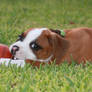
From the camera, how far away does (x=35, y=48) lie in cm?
527

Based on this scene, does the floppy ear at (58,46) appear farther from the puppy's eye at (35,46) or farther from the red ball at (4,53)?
the red ball at (4,53)

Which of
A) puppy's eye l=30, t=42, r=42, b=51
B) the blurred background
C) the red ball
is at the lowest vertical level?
the blurred background

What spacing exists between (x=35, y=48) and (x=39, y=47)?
0.06 meters

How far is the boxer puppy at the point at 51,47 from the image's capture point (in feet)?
17.4

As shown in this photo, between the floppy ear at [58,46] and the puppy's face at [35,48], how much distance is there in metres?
0.05

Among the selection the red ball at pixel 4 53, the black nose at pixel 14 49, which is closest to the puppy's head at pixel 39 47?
the black nose at pixel 14 49

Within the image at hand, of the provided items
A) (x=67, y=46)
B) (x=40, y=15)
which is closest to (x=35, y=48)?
(x=67, y=46)

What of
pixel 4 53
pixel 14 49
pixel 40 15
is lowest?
pixel 40 15

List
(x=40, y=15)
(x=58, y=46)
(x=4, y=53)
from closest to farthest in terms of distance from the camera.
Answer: (x=58, y=46) → (x=4, y=53) → (x=40, y=15)

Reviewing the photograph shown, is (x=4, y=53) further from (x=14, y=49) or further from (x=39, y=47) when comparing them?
(x=39, y=47)

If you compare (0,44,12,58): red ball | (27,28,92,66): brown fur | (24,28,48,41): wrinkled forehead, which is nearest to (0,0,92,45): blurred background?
(0,44,12,58): red ball

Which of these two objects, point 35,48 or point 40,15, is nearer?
point 35,48

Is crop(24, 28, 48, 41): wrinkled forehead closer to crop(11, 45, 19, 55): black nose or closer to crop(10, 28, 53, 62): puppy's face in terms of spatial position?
crop(10, 28, 53, 62): puppy's face

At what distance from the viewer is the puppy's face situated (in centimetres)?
528
